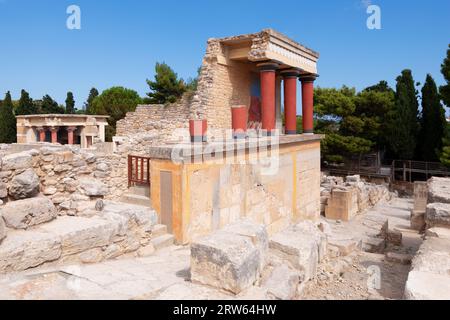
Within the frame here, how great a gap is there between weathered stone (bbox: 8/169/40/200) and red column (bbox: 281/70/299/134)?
910cm

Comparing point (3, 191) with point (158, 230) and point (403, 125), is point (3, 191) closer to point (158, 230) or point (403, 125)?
point (158, 230)

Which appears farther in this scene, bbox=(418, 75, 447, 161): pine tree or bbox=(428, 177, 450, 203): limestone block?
bbox=(418, 75, 447, 161): pine tree

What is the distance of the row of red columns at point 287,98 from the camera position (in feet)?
34.2

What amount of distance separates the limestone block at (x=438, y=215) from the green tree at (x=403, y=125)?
22.0 metres

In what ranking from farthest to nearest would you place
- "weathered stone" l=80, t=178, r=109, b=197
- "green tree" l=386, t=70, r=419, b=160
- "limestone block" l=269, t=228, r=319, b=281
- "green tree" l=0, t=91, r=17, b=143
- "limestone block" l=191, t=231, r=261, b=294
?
"green tree" l=0, t=91, r=17, b=143 < "green tree" l=386, t=70, r=419, b=160 < "weathered stone" l=80, t=178, r=109, b=197 < "limestone block" l=269, t=228, r=319, b=281 < "limestone block" l=191, t=231, r=261, b=294

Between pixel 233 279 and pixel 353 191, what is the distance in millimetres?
13698

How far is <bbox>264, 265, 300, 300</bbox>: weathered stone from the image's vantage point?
351 centimetres

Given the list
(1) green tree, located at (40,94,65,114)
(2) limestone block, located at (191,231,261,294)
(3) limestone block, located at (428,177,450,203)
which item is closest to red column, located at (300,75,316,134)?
(3) limestone block, located at (428,177,450,203)

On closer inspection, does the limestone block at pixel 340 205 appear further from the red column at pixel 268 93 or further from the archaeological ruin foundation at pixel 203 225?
the red column at pixel 268 93

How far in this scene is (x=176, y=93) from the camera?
27.3 m

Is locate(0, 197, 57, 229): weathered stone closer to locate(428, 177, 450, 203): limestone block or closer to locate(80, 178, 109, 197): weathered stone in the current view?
locate(80, 178, 109, 197): weathered stone

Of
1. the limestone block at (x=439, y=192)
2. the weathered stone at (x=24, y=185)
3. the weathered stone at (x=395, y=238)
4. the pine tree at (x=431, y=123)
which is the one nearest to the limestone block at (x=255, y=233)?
the weathered stone at (x=24, y=185)
